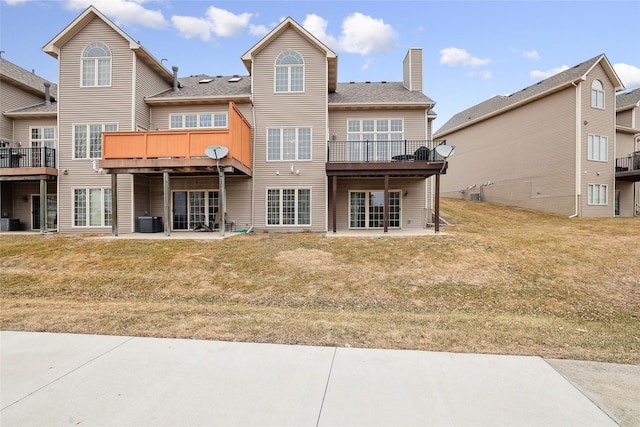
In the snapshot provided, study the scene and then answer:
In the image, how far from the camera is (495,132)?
24641 millimetres

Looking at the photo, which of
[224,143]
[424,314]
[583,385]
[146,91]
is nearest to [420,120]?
[224,143]

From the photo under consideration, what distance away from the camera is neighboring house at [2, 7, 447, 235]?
14.5 meters

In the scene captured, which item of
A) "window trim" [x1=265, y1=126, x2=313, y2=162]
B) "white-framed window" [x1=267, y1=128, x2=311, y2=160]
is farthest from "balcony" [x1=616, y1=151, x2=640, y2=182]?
"white-framed window" [x1=267, y1=128, x2=311, y2=160]

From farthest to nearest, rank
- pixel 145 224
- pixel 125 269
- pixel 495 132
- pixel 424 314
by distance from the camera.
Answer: pixel 495 132, pixel 145 224, pixel 125 269, pixel 424 314

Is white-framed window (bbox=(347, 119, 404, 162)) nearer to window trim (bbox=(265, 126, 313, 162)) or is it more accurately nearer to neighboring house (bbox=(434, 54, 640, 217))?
window trim (bbox=(265, 126, 313, 162))

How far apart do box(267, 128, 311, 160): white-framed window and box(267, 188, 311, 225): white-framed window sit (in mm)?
1586

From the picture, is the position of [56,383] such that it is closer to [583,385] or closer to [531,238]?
[583,385]

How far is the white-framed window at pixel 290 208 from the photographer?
49.8ft

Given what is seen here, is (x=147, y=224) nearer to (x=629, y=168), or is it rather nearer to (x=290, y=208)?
(x=290, y=208)

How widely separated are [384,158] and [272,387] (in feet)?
45.1

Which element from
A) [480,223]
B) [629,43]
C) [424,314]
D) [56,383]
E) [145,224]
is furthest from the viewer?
[480,223]

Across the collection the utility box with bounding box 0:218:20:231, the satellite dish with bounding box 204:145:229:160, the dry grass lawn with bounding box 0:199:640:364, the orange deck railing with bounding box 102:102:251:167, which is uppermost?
the orange deck railing with bounding box 102:102:251:167

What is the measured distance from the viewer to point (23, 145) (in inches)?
642

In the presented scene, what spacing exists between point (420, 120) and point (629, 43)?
10214 millimetres
